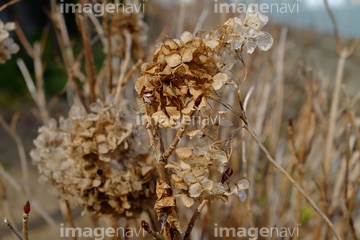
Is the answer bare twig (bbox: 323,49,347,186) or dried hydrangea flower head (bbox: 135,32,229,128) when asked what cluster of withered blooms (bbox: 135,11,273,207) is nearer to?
dried hydrangea flower head (bbox: 135,32,229,128)

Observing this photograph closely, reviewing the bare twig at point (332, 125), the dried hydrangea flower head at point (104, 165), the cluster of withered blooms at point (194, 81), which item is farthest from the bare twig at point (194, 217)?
the bare twig at point (332, 125)

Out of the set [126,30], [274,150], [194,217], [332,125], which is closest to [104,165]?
[194,217]

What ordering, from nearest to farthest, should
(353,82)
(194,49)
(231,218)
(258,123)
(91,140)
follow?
(194,49), (91,140), (231,218), (258,123), (353,82)

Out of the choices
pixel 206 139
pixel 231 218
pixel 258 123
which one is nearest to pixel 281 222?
pixel 231 218

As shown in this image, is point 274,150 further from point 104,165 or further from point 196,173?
point 196,173

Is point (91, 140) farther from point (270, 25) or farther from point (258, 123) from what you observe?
point (270, 25)

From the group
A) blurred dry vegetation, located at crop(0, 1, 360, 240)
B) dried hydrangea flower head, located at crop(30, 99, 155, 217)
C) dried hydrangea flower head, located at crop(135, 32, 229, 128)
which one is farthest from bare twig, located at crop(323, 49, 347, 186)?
dried hydrangea flower head, located at crop(135, 32, 229, 128)
